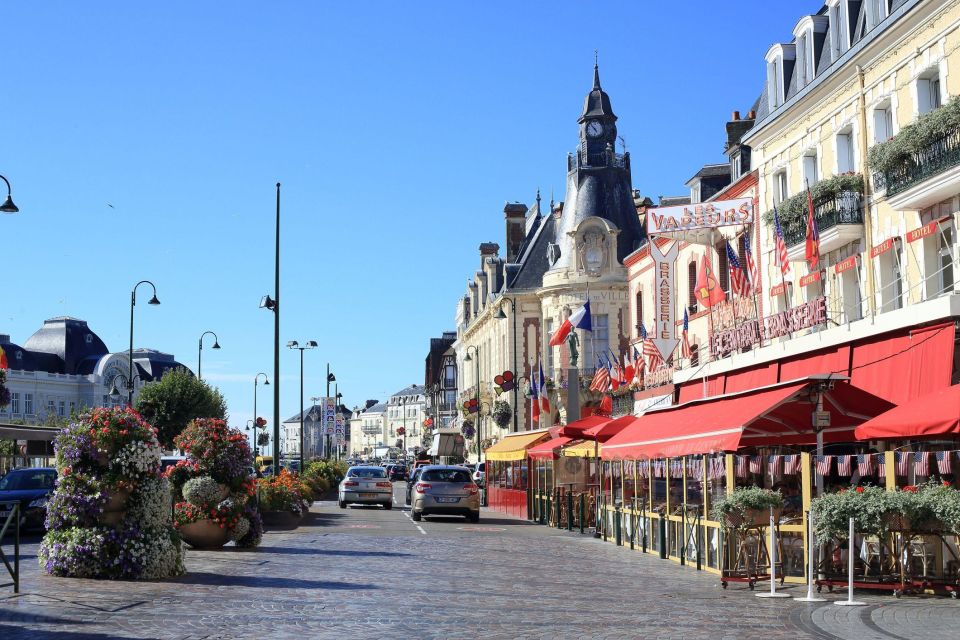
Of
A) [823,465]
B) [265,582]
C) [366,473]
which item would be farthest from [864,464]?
[366,473]

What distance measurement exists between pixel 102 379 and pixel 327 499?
89579 mm

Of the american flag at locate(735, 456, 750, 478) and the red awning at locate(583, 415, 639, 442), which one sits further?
the red awning at locate(583, 415, 639, 442)

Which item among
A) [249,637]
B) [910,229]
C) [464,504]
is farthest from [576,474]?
[249,637]

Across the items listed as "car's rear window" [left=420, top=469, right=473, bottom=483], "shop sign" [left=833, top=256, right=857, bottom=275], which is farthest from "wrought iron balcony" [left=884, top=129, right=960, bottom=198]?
"car's rear window" [left=420, top=469, right=473, bottom=483]

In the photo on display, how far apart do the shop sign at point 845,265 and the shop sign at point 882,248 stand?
0.66m

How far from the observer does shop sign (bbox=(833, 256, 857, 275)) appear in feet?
84.5

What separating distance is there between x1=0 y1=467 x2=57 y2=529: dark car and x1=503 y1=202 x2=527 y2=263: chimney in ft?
174

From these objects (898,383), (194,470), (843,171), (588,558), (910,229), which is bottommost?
(588,558)

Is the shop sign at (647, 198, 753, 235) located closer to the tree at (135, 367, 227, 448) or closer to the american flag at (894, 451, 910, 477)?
the american flag at (894, 451, 910, 477)

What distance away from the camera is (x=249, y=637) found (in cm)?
1074

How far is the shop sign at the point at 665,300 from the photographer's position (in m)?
36.3

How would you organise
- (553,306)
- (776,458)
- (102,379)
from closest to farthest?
(776,458) → (553,306) → (102,379)

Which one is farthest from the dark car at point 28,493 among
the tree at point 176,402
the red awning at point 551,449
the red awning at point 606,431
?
the tree at point 176,402

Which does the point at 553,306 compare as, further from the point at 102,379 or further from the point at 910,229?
the point at 102,379
